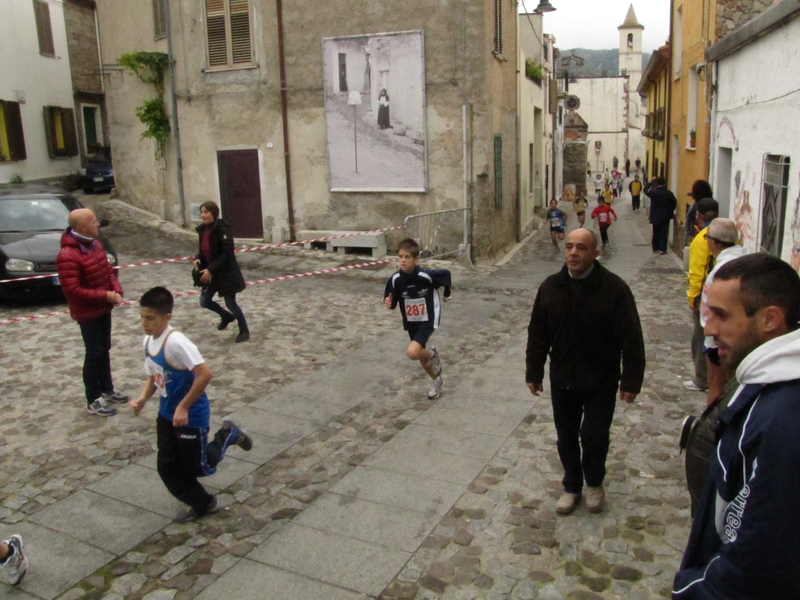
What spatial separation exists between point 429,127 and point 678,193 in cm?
719

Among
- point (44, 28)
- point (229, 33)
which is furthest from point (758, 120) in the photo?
point (44, 28)

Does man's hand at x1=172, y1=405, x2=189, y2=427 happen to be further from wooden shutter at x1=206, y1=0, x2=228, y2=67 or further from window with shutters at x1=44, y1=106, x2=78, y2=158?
window with shutters at x1=44, y1=106, x2=78, y2=158

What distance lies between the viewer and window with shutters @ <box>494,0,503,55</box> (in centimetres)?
1599

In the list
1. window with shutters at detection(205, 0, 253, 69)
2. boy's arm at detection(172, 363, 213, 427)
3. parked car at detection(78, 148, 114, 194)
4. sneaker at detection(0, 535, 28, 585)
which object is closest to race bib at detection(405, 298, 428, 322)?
boy's arm at detection(172, 363, 213, 427)

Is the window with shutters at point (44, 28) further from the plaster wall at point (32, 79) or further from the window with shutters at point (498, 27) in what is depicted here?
the window with shutters at point (498, 27)

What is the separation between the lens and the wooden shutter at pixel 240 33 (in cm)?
1614

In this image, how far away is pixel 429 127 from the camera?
15.1m

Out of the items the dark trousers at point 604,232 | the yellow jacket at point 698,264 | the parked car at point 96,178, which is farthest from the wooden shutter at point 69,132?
the yellow jacket at point 698,264

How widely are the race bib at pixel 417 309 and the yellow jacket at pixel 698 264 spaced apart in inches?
92.3

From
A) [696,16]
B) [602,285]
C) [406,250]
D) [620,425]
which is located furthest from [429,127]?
[602,285]

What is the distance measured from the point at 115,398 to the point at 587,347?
4.51 metres

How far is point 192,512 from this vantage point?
4809 millimetres

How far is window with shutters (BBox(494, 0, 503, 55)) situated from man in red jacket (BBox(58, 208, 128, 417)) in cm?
1146

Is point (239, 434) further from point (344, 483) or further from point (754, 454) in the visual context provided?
point (754, 454)
